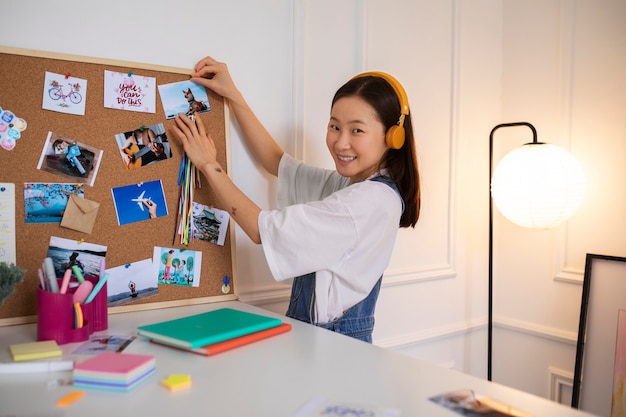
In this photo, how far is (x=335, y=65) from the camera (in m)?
1.89

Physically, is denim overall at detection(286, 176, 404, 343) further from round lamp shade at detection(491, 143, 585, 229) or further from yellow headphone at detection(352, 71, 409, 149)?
round lamp shade at detection(491, 143, 585, 229)

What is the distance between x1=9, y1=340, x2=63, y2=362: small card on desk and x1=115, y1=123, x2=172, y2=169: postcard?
1.74 ft

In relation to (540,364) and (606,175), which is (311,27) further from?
(540,364)

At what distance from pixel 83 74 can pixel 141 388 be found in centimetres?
83

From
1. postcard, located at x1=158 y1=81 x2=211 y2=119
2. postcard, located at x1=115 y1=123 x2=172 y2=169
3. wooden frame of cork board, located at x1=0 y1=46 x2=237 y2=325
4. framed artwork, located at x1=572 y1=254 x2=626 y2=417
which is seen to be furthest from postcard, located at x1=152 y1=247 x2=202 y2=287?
framed artwork, located at x1=572 y1=254 x2=626 y2=417

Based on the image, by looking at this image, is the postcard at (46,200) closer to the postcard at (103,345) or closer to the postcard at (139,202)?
the postcard at (139,202)

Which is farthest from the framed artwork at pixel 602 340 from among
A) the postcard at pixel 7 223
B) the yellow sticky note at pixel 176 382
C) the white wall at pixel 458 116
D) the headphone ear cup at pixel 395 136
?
the postcard at pixel 7 223

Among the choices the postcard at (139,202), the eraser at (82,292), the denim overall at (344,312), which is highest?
the postcard at (139,202)

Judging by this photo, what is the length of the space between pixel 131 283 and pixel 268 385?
0.63 m

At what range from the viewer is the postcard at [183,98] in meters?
1.48

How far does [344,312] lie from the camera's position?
4.76 feet

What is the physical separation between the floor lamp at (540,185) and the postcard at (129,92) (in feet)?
4.30

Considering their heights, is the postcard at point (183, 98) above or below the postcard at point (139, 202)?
above

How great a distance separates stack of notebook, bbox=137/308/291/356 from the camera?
1052mm
